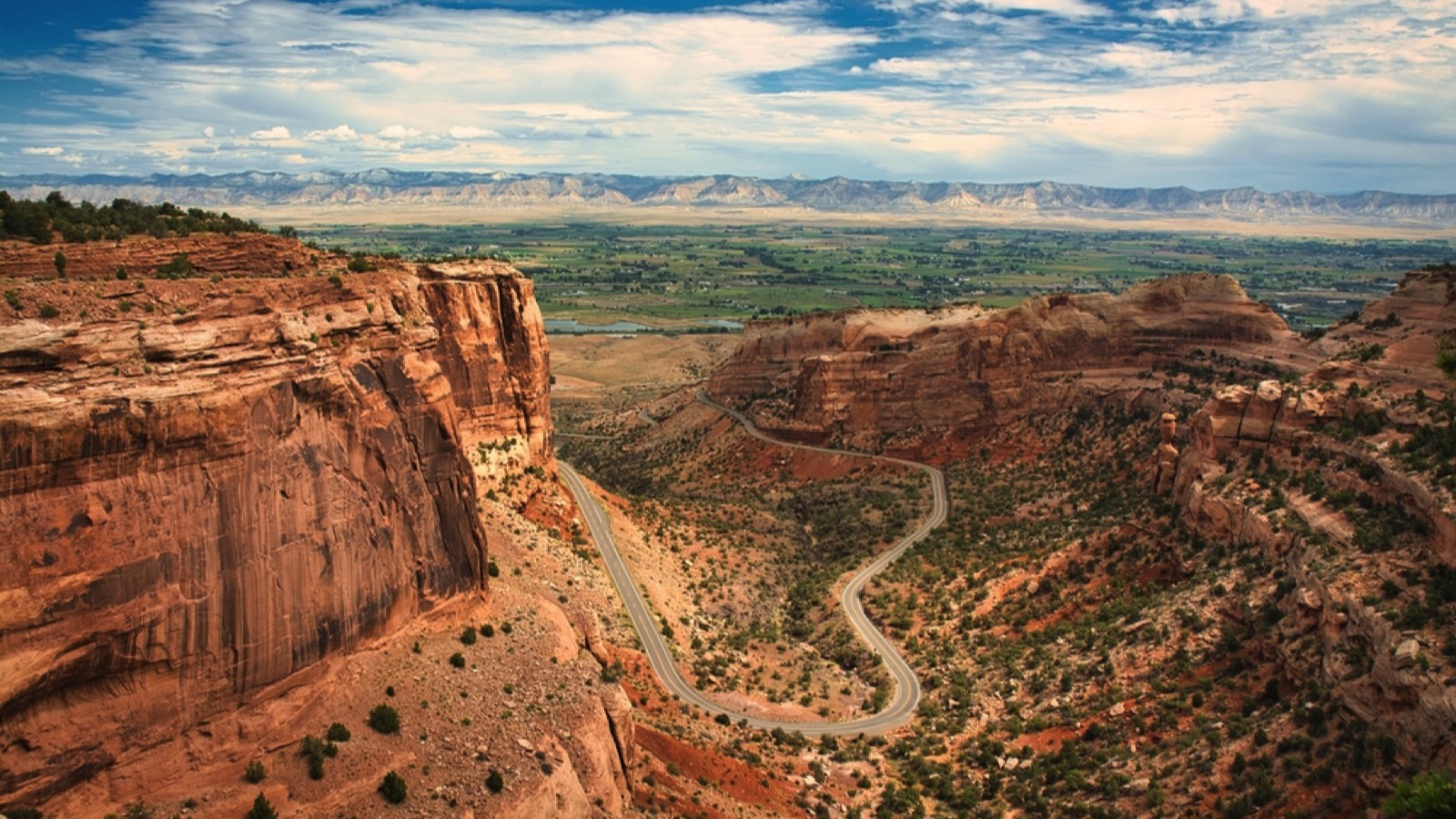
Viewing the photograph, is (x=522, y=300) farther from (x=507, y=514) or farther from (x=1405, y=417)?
(x=1405, y=417)

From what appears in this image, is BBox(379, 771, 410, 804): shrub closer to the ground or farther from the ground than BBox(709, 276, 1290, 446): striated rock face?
closer to the ground

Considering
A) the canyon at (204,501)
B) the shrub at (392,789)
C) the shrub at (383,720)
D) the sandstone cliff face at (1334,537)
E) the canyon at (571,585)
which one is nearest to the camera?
the canyon at (204,501)

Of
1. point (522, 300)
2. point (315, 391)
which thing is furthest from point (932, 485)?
point (315, 391)

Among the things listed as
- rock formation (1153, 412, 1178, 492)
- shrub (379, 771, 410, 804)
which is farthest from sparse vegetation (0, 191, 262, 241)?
rock formation (1153, 412, 1178, 492)

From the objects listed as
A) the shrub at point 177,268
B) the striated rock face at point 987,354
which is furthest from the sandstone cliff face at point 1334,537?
the shrub at point 177,268

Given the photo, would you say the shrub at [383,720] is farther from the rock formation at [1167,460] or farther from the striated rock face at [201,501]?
the rock formation at [1167,460]

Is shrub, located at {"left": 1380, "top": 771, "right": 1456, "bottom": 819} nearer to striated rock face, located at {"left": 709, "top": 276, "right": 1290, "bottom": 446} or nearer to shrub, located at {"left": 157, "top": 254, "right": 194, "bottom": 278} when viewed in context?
shrub, located at {"left": 157, "top": 254, "right": 194, "bottom": 278}

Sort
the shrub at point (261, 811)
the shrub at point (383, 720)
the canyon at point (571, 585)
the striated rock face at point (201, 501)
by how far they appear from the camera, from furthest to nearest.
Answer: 1. the shrub at point (383, 720)
2. the shrub at point (261, 811)
3. the canyon at point (571, 585)
4. the striated rock face at point (201, 501)
